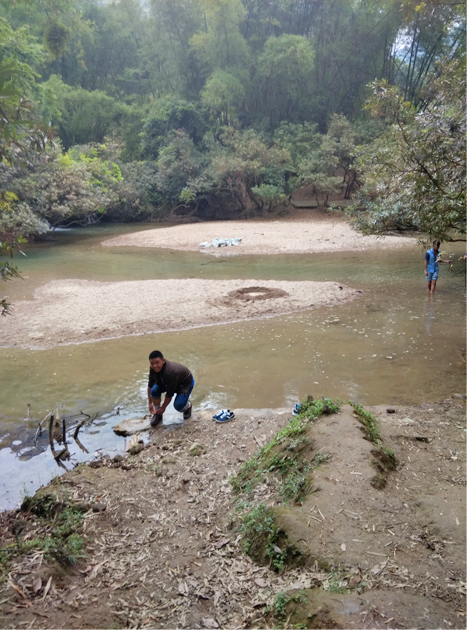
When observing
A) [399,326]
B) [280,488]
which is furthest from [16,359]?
[399,326]

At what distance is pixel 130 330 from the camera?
32.4 feet

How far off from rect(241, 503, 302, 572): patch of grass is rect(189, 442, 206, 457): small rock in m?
1.67

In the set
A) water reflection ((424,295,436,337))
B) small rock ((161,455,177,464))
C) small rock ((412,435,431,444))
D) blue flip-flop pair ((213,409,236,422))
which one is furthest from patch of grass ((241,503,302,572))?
water reflection ((424,295,436,337))

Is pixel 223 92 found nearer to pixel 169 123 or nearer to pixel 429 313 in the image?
Answer: pixel 169 123

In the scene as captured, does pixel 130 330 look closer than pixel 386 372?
No

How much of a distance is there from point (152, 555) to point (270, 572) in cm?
104

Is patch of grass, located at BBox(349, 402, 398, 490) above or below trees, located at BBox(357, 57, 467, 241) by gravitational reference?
below

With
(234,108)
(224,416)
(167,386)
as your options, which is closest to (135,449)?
(167,386)

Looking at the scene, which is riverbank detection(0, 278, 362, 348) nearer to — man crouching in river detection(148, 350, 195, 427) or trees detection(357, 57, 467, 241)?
man crouching in river detection(148, 350, 195, 427)

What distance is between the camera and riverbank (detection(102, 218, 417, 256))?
19297mm

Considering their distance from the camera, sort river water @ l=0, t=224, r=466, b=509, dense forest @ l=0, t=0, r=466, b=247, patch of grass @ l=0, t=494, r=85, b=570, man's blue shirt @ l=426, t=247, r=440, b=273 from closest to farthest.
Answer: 1. patch of grass @ l=0, t=494, r=85, b=570
2. river water @ l=0, t=224, r=466, b=509
3. man's blue shirt @ l=426, t=247, r=440, b=273
4. dense forest @ l=0, t=0, r=466, b=247

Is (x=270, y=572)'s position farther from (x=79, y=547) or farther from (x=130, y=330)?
(x=130, y=330)

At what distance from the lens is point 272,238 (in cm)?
2147

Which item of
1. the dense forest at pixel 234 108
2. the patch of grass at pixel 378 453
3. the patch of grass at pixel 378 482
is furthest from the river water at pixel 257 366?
the dense forest at pixel 234 108
